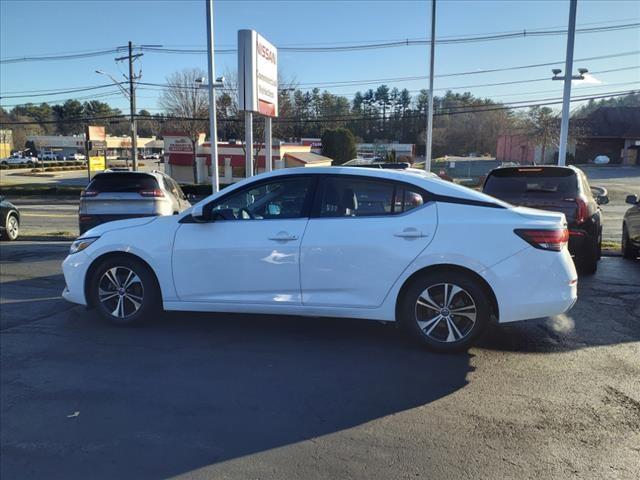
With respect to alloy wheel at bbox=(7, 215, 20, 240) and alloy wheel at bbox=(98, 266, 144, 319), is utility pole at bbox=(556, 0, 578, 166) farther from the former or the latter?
alloy wheel at bbox=(7, 215, 20, 240)

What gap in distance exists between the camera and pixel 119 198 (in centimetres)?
1009

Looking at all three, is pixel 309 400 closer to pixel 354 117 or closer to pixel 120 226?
pixel 120 226

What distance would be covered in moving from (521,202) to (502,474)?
5752mm

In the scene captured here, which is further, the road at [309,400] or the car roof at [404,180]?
the car roof at [404,180]

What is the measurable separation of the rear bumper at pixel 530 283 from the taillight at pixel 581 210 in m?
3.57

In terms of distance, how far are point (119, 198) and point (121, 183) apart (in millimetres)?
326

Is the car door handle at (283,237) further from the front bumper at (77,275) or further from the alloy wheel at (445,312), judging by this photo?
the front bumper at (77,275)

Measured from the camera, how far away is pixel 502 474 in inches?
116

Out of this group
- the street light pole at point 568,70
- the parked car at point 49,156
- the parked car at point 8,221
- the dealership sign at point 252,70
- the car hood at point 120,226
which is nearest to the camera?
the car hood at point 120,226

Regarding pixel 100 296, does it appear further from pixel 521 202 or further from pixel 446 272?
pixel 521 202

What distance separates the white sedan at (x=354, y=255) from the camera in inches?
181

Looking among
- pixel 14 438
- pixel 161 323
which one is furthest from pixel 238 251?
→ pixel 14 438

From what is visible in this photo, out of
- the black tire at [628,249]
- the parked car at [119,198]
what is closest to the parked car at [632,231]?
the black tire at [628,249]

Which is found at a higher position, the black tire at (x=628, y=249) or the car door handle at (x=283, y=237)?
the car door handle at (x=283, y=237)
